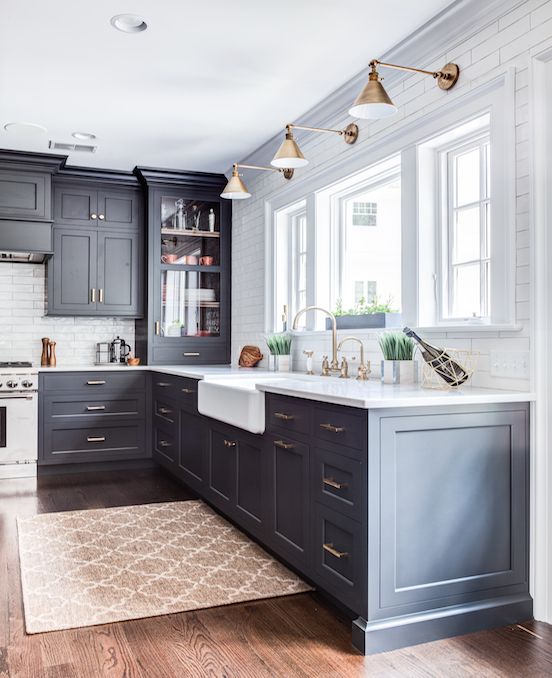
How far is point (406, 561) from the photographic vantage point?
2322 millimetres

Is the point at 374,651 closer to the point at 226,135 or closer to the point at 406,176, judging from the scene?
the point at 406,176

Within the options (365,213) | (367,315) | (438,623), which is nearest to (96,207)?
(365,213)

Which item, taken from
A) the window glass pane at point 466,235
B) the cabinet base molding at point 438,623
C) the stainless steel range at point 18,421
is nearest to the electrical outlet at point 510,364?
the window glass pane at point 466,235

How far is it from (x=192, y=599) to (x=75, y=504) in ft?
6.32

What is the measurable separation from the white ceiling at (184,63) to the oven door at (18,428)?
78.6 inches

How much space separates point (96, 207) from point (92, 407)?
69.0 inches

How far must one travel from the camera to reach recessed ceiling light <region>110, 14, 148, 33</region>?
3.07 meters

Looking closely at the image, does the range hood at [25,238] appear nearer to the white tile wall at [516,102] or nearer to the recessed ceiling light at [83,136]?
the recessed ceiling light at [83,136]

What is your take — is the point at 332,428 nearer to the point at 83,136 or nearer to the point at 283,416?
the point at 283,416

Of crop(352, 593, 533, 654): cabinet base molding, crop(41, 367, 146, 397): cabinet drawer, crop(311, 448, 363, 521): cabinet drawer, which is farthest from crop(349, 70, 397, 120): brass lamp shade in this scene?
crop(41, 367, 146, 397): cabinet drawer

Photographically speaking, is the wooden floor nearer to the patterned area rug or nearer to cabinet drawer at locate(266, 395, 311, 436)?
the patterned area rug

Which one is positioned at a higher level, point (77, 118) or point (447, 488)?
point (77, 118)

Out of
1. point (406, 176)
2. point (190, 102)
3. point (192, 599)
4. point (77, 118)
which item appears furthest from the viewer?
point (77, 118)

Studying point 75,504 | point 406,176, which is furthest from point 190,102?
point 75,504
